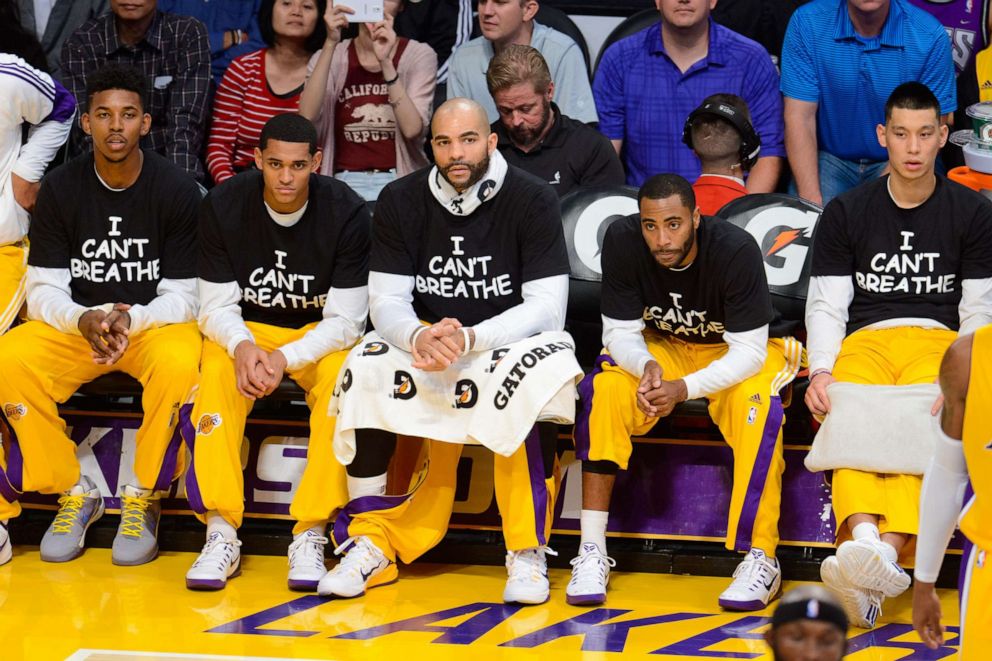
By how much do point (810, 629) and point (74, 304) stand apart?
13.3ft

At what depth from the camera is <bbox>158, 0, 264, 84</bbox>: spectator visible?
24.7ft

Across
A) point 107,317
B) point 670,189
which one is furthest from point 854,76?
point 107,317

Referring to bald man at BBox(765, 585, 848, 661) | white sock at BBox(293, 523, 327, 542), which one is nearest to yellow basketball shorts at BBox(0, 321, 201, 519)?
white sock at BBox(293, 523, 327, 542)

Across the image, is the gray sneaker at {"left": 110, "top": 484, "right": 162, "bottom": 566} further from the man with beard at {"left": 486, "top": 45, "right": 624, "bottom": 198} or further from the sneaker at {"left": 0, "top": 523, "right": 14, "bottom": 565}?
the man with beard at {"left": 486, "top": 45, "right": 624, "bottom": 198}

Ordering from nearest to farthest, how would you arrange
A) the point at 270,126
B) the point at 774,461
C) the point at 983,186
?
the point at 774,461, the point at 270,126, the point at 983,186

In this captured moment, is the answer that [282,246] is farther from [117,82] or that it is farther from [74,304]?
[117,82]

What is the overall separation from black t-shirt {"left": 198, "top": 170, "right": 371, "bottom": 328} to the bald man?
3.53m

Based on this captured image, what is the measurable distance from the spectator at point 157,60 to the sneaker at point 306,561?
7.30 ft

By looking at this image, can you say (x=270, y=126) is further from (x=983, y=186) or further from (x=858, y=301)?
(x=983, y=186)

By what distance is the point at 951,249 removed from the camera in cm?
535

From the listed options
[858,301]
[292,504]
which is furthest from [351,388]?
[858,301]

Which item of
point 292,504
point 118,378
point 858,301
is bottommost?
point 292,504

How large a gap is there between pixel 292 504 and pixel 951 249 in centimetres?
250

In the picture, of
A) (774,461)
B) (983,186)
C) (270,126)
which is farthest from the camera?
(983,186)
